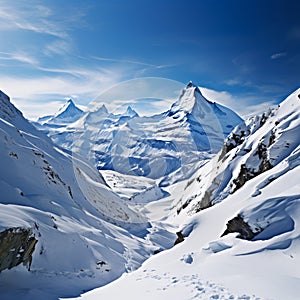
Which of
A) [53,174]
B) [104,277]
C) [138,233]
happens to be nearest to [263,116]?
[138,233]

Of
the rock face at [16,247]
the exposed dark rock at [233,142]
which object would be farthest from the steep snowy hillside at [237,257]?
the exposed dark rock at [233,142]

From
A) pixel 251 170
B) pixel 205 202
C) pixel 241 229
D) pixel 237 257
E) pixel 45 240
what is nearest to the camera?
pixel 237 257

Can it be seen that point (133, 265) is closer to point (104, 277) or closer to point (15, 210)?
point (104, 277)

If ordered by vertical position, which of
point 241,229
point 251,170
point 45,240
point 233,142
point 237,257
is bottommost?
point 237,257

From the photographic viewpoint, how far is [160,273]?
14.3 meters

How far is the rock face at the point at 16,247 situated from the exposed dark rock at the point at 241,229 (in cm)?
1163

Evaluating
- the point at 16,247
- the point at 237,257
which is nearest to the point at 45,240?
the point at 16,247

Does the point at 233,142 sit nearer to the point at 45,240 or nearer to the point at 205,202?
the point at 205,202

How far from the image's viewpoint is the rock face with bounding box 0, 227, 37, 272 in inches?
480

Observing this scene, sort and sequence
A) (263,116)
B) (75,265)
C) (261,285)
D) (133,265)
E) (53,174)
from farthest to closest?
1. (263,116)
2. (53,174)
3. (133,265)
4. (75,265)
5. (261,285)

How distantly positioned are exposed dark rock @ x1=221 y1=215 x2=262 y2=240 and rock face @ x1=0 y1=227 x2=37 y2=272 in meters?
11.6

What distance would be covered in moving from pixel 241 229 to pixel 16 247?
40.2ft

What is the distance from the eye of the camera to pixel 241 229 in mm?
16266

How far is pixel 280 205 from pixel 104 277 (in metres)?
11.9
